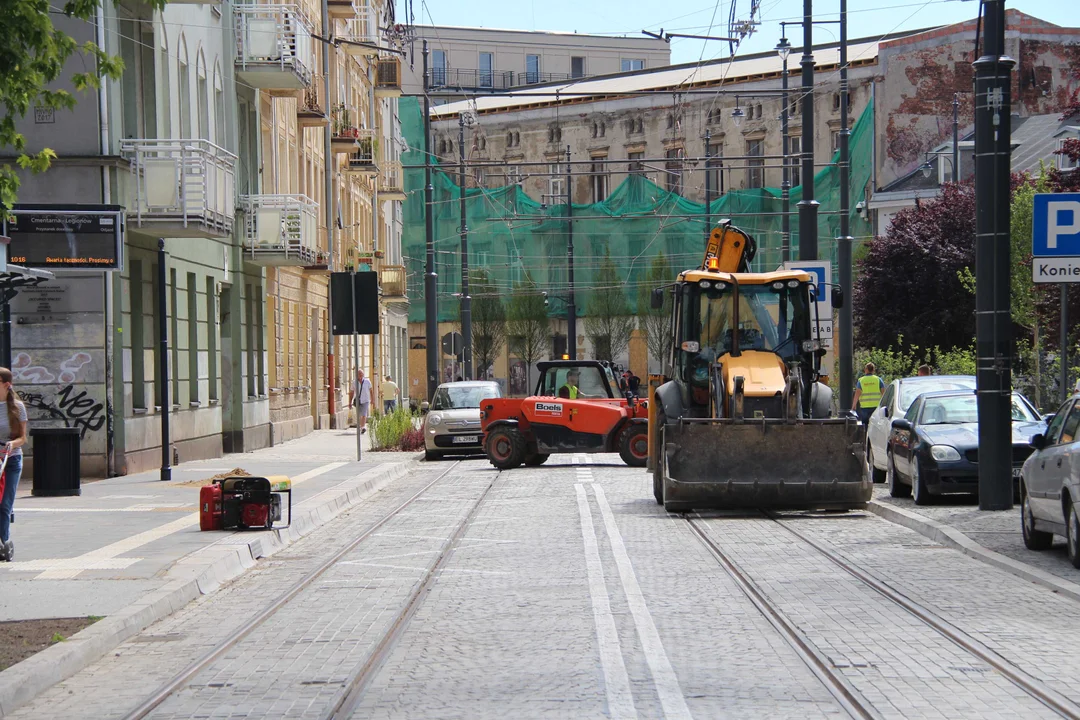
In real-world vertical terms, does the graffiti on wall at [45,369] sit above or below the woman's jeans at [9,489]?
above

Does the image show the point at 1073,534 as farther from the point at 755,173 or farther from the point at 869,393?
the point at 755,173

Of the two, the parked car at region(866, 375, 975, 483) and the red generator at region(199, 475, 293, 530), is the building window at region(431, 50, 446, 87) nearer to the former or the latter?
the parked car at region(866, 375, 975, 483)

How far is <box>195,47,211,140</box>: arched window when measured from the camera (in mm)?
30531

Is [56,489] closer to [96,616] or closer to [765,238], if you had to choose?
[96,616]

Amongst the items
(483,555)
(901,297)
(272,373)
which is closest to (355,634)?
(483,555)

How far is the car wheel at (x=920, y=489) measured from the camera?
18.5 meters

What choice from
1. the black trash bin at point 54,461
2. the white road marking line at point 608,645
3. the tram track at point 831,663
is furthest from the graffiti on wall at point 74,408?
the tram track at point 831,663

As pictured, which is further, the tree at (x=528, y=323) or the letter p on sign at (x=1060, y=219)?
the tree at (x=528, y=323)

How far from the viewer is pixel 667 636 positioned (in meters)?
9.23

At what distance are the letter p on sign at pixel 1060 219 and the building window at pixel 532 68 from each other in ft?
281

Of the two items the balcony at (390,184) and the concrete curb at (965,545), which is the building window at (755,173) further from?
the concrete curb at (965,545)

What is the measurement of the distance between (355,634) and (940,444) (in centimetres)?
1076

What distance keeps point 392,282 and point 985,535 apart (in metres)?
43.4

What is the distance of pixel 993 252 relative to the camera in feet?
55.2
